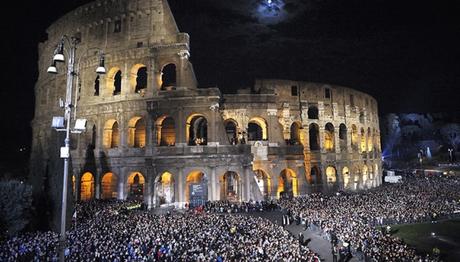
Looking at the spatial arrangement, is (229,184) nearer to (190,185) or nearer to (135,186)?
(190,185)

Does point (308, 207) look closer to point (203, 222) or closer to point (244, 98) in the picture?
point (203, 222)

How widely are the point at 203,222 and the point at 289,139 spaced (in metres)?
21.7

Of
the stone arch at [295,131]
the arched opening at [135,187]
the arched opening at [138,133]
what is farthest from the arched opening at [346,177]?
the arched opening at [138,133]

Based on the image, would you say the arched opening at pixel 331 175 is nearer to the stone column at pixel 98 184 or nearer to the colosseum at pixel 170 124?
the colosseum at pixel 170 124

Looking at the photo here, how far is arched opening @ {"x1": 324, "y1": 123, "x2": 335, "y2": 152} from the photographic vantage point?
→ 1716 inches

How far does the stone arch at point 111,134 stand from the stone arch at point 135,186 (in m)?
3.84

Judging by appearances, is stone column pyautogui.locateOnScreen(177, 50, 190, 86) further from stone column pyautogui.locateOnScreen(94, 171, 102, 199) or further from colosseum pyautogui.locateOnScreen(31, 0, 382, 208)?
stone column pyautogui.locateOnScreen(94, 171, 102, 199)

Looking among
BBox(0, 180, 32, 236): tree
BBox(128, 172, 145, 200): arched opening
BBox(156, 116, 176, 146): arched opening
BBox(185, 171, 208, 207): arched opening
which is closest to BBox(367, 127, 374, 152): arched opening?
BBox(185, 171, 208, 207): arched opening

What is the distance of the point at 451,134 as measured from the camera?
8600 centimetres

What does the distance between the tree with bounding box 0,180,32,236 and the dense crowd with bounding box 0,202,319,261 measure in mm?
1858

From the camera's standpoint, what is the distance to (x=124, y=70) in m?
35.2

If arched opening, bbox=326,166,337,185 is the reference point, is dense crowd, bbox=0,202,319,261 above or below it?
below

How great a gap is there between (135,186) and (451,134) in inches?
3315

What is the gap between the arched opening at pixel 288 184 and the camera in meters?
36.3
